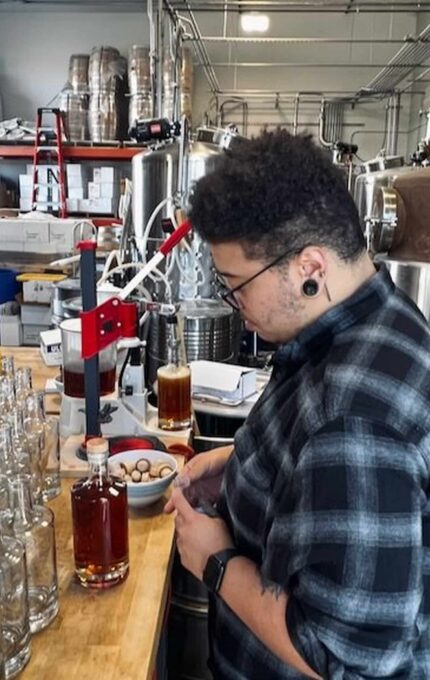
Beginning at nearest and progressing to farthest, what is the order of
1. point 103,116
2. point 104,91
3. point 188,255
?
point 188,255 → point 104,91 → point 103,116

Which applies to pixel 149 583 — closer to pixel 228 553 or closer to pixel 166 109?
pixel 228 553

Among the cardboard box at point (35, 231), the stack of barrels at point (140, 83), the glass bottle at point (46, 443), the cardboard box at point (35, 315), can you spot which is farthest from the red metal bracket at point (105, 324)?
the stack of barrels at point (140, 83)

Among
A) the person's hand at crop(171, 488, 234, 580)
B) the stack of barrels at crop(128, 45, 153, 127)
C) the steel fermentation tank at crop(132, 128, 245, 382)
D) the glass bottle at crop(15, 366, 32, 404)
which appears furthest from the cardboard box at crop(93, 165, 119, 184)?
the person's hand at crop(171, 488, 234, 580)

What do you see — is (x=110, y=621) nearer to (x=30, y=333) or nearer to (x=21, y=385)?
(x=21, y=385)

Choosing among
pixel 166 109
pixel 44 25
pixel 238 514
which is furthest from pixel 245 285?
pixel 44 25

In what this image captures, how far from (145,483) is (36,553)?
0.30m

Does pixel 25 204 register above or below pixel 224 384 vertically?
above

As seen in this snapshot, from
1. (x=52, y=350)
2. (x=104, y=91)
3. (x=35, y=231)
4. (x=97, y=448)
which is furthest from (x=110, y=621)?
(x=104, y=91)

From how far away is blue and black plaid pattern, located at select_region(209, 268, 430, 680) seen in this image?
0.63 meters

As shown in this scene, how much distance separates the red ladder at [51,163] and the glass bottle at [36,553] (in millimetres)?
5443

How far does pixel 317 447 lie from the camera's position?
0.66 meters

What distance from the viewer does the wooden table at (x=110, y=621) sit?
73cm

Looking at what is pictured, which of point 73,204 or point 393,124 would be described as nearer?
point 73,204

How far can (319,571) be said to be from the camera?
649 mm
